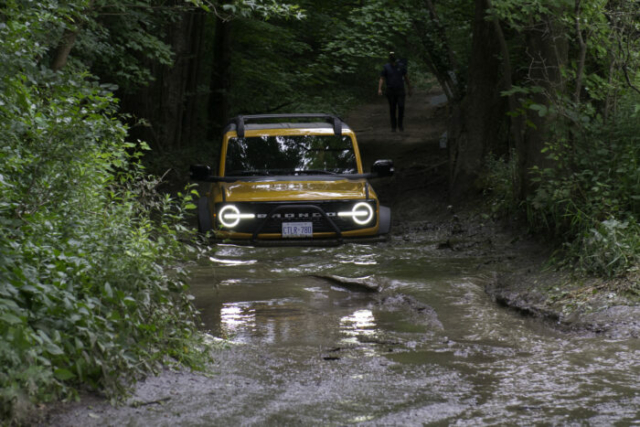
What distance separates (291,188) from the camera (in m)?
11.4

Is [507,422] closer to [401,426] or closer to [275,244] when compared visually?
[401,426]

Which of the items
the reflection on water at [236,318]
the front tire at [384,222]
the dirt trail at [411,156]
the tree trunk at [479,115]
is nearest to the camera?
the reflection on water at [236,318]

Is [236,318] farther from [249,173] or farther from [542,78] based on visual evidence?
[542,78]

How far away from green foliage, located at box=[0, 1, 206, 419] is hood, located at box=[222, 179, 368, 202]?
3.35m

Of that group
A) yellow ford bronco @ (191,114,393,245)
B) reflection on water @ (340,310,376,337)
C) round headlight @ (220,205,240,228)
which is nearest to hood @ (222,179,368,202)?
yellow ford bronco @ (191,114,393,245)

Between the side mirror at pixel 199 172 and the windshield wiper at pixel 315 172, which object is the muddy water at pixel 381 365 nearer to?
the side mirror at pixel 199 172

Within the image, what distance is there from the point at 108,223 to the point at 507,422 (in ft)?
10.2

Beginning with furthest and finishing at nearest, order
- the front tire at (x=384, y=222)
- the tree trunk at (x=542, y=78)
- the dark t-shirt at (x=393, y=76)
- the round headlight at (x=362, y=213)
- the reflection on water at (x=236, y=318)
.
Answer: the dark t-shirt at (x=393, y=76) < the front tire at (x=384, y=222) < the round headlight at (x=362, y=213) < the tree trunk at (x=542, y=78) < the reflection on water at (x=236, y=318)

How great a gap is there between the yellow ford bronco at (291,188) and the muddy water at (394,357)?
0.87 m

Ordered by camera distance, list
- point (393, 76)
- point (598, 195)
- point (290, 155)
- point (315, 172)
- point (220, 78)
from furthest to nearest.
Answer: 1. point (220, 78)
2. point (393, 76)
3. point (290, 155)
4. point (315, 172)
5. point (598, 195)

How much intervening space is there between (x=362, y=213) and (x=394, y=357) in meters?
5.16

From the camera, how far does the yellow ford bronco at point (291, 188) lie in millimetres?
11102

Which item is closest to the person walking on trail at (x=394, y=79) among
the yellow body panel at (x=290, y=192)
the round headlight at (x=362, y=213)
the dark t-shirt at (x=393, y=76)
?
the dark t-shirt at (x=393, y=76)

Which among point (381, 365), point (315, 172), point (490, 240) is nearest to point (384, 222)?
point (315, 172)
